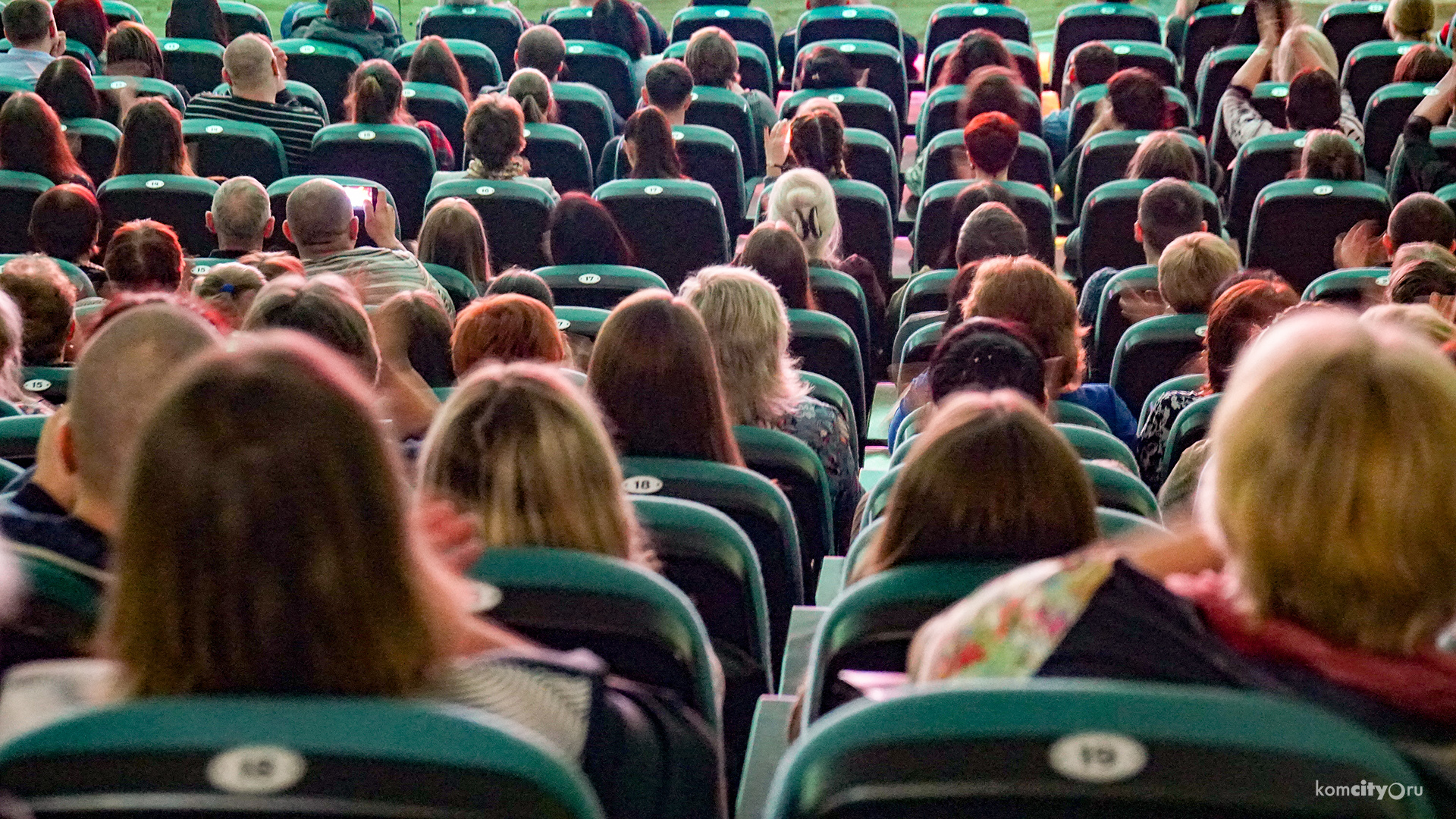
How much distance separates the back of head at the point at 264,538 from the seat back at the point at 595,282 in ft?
9.80

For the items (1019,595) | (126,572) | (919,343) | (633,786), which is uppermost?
(126,572)

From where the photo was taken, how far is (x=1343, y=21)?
8.15m

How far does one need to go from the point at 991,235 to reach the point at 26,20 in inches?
192

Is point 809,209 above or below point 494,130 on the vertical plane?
below

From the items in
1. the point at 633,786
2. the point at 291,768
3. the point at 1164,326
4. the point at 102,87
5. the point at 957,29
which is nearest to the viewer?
the point at 291,768

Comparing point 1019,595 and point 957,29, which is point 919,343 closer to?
point 1019,595

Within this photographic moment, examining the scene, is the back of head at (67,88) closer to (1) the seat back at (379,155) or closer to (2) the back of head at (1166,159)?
(1) the seat back at (379,155)

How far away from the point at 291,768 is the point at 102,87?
252 inches

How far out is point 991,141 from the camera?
5.69 metres

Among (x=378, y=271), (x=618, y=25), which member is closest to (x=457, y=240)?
(x=378, y=271)

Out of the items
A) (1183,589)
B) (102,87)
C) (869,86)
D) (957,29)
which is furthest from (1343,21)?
(1183,589)

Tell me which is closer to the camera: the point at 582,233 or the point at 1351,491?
the point at 1351,491

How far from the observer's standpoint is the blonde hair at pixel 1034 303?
3.39 m

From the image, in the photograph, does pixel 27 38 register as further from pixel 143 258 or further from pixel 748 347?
pixel 748 347
